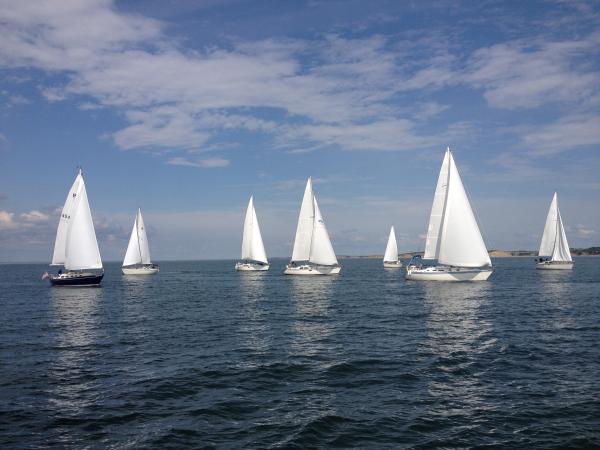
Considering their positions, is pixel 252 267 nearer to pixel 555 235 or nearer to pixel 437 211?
pixel 437 211

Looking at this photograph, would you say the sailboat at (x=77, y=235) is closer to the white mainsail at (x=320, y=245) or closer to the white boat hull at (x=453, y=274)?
the white mainsail at (x=320, y=245)

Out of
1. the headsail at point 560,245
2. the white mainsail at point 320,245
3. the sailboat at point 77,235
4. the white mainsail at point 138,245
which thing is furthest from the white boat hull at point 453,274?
the white mainsail at point 138,245

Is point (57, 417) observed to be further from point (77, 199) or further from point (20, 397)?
point (77, 199)

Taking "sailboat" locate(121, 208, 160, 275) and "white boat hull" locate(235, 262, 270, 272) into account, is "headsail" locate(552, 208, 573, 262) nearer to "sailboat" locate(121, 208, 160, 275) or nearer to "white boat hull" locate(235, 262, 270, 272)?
"white boat hull" locate(235, 262, 270, 272)

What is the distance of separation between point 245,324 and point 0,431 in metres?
21.6

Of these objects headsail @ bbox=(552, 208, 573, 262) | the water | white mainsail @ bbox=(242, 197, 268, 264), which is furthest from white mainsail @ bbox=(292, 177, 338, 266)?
headsail @ bbox=(552, 208, 573, 262)

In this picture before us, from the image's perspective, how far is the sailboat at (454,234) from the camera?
60.8 m

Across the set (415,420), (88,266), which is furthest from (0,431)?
(88,266)

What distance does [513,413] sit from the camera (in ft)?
50.8

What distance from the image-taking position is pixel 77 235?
61656 mm

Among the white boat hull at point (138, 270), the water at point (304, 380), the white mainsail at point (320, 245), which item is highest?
the white mainsail at point (320, 245)

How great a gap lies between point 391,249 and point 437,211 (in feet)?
248

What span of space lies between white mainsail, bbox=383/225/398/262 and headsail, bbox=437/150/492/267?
239ft

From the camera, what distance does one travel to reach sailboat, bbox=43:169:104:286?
61.2 metres
